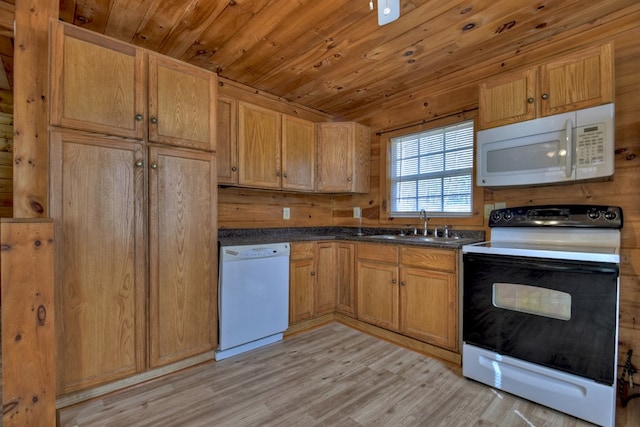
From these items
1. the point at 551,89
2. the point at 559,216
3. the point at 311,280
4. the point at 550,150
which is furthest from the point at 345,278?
the point at 551,89

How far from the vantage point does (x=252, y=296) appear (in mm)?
2416

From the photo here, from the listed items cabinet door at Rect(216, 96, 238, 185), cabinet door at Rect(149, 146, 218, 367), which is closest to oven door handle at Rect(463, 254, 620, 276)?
cabinet door at Rect(149, 146, 218, 367)

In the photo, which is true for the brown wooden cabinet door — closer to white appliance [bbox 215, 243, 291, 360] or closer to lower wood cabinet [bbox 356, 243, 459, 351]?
white appliance [bbox 215, 243, 291, 360]

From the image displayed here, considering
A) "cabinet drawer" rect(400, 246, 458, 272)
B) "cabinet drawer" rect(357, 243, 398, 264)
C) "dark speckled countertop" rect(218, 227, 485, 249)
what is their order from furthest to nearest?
1. "cabinet drawer" rect(357, 243, 398, 264)
2. "dark speckled countertop" rect(218, 227, 485, 249)
3. "cabinet drawer" rect(400, 246, 458, 272)

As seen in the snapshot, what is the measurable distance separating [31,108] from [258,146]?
5.12ft

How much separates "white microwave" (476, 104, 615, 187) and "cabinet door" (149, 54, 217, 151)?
2118 mm

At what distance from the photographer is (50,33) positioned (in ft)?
5.33

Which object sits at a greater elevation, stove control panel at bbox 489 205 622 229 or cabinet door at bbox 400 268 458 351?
stove control panel at bbox 489 205 622 229

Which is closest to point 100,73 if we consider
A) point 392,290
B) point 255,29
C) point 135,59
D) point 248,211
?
point 135,59

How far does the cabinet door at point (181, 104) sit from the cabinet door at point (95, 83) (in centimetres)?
8

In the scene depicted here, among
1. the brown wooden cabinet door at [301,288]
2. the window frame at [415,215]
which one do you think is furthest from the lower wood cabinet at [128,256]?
the window frame at [415,215]

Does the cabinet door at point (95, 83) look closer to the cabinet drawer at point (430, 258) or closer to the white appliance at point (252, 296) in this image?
the white appliance at point (252, 296)

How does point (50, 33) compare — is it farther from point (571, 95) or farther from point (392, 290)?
point (571, 95)

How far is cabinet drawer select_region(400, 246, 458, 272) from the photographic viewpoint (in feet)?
7.18
